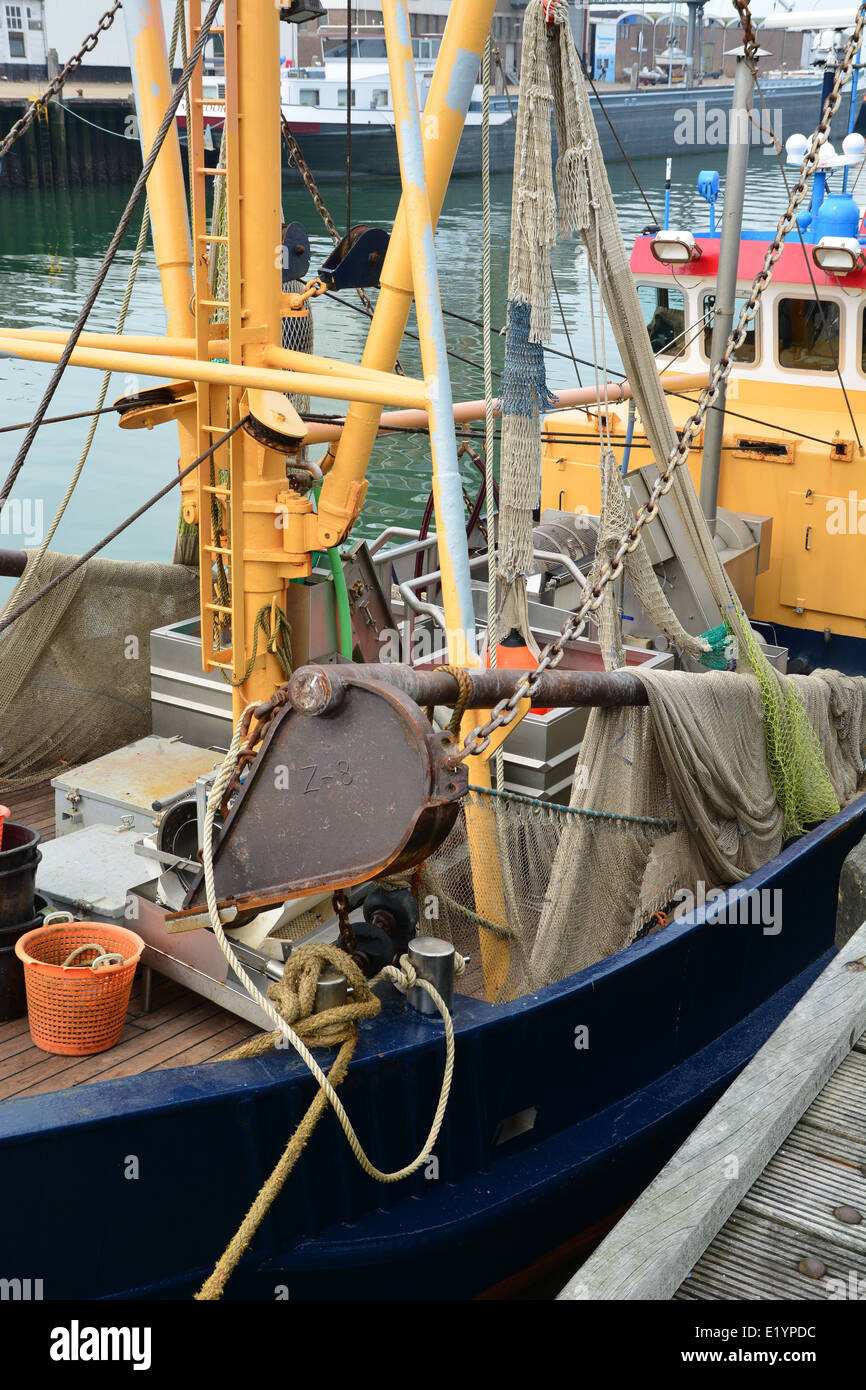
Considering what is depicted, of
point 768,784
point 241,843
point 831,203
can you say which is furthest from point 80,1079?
point 831,203

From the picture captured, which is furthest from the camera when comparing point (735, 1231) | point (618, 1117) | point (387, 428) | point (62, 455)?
point (62, 455)

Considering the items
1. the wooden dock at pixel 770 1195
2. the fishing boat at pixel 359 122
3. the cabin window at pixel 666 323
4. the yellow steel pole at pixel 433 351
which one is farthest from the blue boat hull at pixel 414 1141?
the fishing boat at pixel 359 122

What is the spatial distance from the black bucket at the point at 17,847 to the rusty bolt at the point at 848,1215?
2.90 metres

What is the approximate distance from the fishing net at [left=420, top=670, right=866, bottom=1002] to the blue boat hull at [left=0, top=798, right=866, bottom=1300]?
0.20 m

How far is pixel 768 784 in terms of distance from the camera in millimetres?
6035

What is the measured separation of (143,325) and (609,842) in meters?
24.2

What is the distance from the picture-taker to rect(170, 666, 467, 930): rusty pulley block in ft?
11.6

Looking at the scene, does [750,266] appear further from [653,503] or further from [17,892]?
[17,892]

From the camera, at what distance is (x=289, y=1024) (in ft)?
13.6

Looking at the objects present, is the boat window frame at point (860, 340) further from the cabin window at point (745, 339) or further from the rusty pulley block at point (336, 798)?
the rusty pulley block at point (336, 798)

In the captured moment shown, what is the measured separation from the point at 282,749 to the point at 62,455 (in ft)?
59.4

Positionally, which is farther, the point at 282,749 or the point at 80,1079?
the point at 80,1079

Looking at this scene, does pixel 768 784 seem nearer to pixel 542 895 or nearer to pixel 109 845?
pixel 542 895

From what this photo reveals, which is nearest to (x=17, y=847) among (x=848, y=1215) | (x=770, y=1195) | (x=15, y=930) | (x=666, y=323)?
(x=15, y=930)
